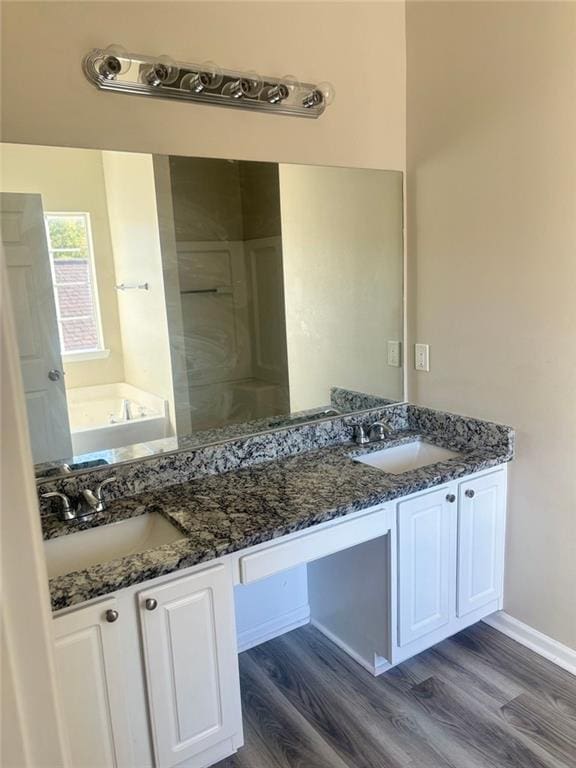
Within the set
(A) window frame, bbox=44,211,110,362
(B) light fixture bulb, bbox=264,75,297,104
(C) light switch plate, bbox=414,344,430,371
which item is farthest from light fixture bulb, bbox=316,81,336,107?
(C) light switch plate, bbox=414,344,430,371

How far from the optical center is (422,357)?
2.60 metres

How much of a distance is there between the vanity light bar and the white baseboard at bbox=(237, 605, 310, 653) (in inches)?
82.8

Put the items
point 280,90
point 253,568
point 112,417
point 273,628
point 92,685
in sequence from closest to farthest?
point 92,685
point 253,568
point 112,417
point 280,90
point 273,628

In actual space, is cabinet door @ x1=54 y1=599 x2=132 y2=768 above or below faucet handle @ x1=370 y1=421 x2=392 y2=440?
below

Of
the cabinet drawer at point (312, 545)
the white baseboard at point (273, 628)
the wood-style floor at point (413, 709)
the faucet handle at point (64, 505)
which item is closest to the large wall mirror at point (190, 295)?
the faucet handle at point (64, 505)

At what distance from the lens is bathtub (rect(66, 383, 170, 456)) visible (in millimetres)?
1876

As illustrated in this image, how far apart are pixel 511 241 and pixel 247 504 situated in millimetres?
1396

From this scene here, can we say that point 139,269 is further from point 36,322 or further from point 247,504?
point 247,504

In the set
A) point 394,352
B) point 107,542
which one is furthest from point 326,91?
point 107,542

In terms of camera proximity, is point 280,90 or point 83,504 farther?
point 280,90

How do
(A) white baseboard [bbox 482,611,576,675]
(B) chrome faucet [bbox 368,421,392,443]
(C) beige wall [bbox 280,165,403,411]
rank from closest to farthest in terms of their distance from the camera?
(A) white baseboard [bbox 482,611,576,675], (C) beige wall [bbox 280,165,403,411], (B) chrome faucet [bbox 368,421,392,443]

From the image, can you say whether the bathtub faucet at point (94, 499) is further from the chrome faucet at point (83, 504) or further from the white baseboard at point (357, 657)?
the white baseboard at point (357, 657)

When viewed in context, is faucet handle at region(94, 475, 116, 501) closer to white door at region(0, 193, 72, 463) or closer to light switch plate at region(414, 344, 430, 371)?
white door at region(0, 193, 72, 463)

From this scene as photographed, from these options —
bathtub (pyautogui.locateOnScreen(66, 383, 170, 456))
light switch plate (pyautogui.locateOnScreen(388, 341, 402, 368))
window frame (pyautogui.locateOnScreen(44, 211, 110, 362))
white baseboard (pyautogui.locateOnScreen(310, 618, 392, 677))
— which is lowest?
white baseboard (pyautogui.locateOnScreen(310, 618, 392, 677))
